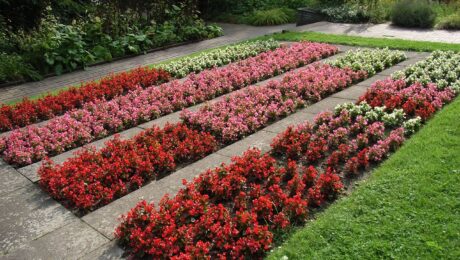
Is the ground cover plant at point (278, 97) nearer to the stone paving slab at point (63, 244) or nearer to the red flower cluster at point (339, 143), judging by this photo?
the red flower cluster at point (339, 143)

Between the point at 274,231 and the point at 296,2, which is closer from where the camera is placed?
the point at 274,231

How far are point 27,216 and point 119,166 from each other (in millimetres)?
1069

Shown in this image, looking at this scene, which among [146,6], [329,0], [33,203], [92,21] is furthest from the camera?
[329,0]

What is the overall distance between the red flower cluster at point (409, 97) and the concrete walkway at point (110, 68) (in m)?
6.09

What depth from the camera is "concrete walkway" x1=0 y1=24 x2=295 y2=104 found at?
9023mm

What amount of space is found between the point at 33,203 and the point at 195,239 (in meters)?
1.88

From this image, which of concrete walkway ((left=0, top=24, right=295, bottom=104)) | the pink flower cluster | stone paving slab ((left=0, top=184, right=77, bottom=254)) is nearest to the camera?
stone paving slab ((left=0, top=184, right=77, bottom=254))

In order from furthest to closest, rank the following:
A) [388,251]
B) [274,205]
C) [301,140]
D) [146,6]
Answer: [146,6], [301,140], [274,205], [388,251]

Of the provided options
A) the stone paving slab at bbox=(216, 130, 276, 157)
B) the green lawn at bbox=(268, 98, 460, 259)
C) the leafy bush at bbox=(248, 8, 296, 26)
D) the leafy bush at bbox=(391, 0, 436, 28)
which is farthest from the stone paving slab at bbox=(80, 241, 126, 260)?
the leafy bush at bbox=(248, 8, 296, 26)

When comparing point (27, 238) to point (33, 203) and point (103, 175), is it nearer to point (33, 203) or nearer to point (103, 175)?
point (33, 203)

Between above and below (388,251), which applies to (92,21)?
above

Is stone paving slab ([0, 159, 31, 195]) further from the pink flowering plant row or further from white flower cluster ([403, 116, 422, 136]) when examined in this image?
white flower cluster ([403, 116, 422, 136])

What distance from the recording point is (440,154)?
4.60 m

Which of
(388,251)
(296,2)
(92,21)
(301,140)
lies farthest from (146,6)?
(388,251)
